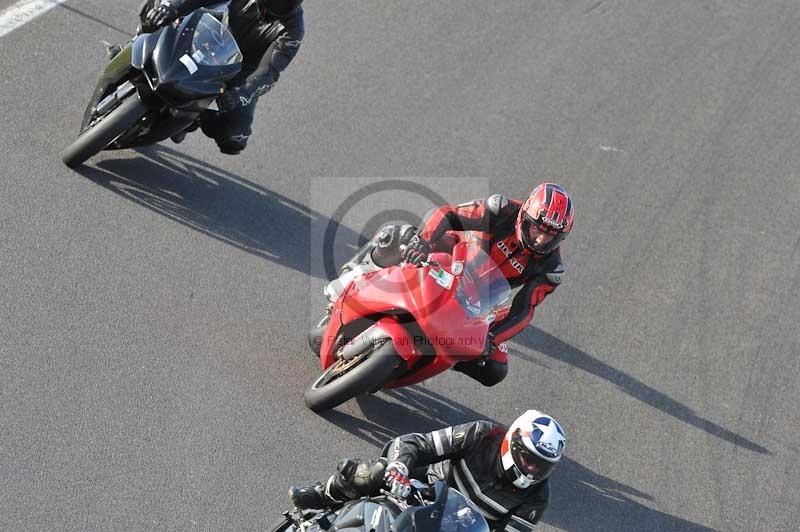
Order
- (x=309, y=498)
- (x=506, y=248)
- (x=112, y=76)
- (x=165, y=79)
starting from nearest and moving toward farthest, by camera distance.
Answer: (x=309, y=498)
(x=165, y=79)
(x=506, y=248)
(x=112, y=76)

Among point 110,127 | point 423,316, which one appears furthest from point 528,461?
point 110,127

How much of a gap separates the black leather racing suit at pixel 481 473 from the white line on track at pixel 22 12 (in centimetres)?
599

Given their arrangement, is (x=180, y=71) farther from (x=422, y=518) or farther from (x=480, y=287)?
(x=422, y=518)

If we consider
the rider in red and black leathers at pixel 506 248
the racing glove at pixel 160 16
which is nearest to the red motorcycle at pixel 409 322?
the rider in red and black leathers at pixel 506 248

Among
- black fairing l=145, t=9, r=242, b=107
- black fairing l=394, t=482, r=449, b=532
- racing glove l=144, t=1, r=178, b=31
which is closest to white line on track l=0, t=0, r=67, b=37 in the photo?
racing glove l=144, t=1, r=178, b=31

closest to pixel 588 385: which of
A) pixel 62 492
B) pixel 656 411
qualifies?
pixel 656 411

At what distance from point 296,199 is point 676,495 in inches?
159

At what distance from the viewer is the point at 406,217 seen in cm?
1026

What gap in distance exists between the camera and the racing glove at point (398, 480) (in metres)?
5.86

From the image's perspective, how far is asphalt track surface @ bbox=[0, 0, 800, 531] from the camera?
7094mm

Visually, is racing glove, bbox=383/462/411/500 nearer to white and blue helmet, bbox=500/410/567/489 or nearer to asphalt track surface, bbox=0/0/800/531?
white and blue helmet, bbox=500/410/567/489

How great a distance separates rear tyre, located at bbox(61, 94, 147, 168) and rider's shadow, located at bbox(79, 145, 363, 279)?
0.38m

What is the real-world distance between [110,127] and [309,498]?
3.53 metres

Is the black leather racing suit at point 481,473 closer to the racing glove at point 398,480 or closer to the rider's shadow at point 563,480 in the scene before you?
the racing glove at point 398,480
